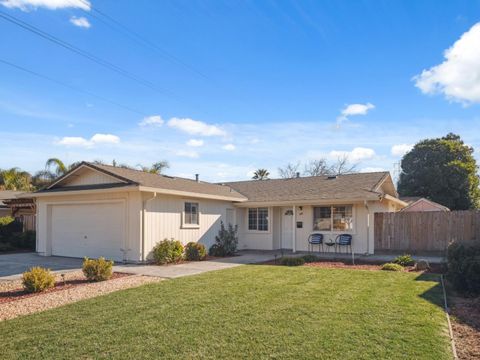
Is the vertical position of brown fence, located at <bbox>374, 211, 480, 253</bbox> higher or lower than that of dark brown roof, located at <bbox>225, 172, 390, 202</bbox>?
lower

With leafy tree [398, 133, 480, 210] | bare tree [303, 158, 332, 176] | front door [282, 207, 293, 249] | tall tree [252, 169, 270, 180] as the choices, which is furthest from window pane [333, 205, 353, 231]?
bare tree [303, 158, 332, 176]

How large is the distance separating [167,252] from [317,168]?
33.4 meters

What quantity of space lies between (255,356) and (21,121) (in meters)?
14.1

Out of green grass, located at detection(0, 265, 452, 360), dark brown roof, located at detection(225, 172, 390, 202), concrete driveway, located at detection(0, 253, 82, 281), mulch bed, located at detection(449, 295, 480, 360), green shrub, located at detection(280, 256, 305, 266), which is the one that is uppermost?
dark brown roof, located at detection(225, 172, 390, 202)

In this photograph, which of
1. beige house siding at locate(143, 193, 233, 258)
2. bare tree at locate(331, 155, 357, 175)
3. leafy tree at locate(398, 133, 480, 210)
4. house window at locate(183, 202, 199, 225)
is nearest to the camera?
beige house siding at locate(143, 193, 233, 258)

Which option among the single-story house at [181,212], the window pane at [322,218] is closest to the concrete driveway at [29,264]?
the single-story house at [181,212]

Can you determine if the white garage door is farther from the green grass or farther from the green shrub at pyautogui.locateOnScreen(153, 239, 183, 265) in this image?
the green grass

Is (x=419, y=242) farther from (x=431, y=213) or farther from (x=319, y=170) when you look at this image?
(x=319, y=170)

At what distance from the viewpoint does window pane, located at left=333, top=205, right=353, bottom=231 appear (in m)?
16.9

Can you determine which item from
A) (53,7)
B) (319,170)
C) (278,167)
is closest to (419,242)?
(53,7)

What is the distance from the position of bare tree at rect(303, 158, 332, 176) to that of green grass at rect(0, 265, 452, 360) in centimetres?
3565

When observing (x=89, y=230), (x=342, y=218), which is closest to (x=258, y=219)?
(x=342, y=218)

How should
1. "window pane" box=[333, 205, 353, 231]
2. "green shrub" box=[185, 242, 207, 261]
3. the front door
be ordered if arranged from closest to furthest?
1. "green shrub" box=[185, 242, 207, 261]
2. "window pane" box=[333, 205, 353, 231]
3. the front door

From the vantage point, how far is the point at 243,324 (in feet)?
19.6
